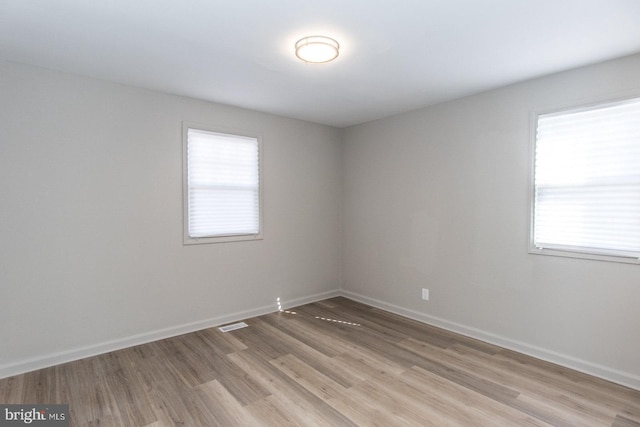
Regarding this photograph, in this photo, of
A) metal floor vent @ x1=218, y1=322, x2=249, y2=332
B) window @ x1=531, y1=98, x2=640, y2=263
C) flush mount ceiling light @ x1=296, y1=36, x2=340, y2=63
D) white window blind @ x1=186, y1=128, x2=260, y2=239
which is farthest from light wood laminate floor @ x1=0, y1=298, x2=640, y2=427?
flush mount ceiling light @ x1=296, y1=36, x2=340, y2=63

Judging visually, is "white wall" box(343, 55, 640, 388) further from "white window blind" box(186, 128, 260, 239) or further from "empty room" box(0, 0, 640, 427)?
"white window blind" box(186, 128, 260, 239)

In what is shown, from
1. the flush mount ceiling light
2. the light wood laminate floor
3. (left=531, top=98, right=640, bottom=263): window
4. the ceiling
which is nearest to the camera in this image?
the ceiling

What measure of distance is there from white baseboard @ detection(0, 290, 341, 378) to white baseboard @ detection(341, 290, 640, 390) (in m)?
1.50

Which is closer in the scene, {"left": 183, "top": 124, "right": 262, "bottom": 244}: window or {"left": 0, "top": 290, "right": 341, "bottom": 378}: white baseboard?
{"left": 0, "top": 290, "right": 341, "bottom": 378}: white baseboard

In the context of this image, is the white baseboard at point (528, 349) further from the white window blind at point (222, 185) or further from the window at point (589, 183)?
the white window blind at point (222, 185)

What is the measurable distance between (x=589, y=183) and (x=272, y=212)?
3241 millimetres

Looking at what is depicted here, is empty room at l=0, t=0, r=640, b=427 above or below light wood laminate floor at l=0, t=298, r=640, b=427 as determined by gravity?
above

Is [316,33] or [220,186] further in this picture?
[220,186]

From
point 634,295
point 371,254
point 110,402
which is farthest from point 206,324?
point 634,295

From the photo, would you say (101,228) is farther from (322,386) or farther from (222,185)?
(322,386)

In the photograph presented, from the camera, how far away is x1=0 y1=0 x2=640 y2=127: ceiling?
6.48ft

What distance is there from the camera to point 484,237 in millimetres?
3418

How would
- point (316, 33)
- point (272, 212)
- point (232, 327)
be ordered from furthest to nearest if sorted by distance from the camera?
point (272, 212) < point (232, 327) < point (316, 33)

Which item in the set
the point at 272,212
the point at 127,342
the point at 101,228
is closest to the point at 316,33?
the point at 272,212
